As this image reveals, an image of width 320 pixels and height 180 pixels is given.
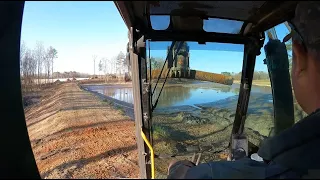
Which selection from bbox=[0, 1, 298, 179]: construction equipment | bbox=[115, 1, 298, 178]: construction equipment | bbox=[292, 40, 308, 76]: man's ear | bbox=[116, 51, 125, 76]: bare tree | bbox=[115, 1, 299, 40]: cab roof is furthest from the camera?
bbox=[116, 51, 125, 76]: bare tree

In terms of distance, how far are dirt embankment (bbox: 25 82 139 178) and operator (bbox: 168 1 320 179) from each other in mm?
948

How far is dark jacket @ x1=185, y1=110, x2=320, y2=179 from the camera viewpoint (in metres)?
0.86

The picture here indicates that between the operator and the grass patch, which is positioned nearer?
the operator

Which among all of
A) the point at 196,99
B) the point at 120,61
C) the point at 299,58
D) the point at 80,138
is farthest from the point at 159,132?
the point at 80,138

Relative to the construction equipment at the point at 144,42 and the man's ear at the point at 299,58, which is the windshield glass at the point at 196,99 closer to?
the construction equipment at the point at 144,42

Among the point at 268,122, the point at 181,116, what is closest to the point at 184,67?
the point at 181,116

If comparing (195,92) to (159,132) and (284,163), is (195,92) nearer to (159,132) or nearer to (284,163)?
(159,132)

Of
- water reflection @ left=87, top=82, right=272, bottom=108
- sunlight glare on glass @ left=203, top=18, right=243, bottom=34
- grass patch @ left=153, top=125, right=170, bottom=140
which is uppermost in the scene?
sunlight glare on glass @ left=203, top=18, right=243, bottom=34

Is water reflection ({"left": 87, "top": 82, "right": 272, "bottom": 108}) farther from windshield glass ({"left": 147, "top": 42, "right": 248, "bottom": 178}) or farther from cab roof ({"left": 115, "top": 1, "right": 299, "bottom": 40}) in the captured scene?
cab roof ({"left": 115, "top": 1, "right": 299, "bottom": 40})

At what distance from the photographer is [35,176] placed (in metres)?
0.81

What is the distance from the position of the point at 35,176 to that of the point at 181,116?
183cm

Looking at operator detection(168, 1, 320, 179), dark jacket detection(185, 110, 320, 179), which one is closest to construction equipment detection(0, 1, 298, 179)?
operator detection(168, 1, 320, 179)

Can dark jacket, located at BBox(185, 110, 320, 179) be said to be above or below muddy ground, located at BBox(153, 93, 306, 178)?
above

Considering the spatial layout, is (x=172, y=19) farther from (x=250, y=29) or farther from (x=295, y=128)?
(x=295, y=128)
